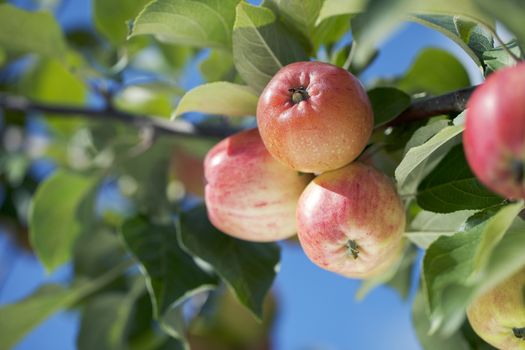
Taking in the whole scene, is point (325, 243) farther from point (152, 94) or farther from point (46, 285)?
point (152, 94)

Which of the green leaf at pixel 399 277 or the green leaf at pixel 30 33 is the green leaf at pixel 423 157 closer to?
the green leaf at pixel 399 277

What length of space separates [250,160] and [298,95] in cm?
14

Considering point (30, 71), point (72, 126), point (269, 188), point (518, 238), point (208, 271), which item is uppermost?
point (518, 238)

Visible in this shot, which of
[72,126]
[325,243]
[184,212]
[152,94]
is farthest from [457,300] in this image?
[72,126]

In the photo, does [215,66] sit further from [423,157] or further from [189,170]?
[189,170]

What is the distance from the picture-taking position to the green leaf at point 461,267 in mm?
567

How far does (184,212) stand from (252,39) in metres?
0.30

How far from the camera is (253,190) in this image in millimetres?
873

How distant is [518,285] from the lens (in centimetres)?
75

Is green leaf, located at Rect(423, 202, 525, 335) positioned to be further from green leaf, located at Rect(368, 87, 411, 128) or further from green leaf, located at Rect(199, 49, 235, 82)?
green leaf, located at Rect(199, 49, 235, 82)

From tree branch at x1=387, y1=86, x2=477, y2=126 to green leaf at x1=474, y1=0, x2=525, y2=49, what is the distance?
19 cm

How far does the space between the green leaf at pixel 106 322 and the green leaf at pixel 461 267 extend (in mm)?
747

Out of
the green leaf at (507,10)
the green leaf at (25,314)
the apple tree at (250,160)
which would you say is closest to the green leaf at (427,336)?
the apple tree at (250,160)

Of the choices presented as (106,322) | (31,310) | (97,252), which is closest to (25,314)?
(31,310)
